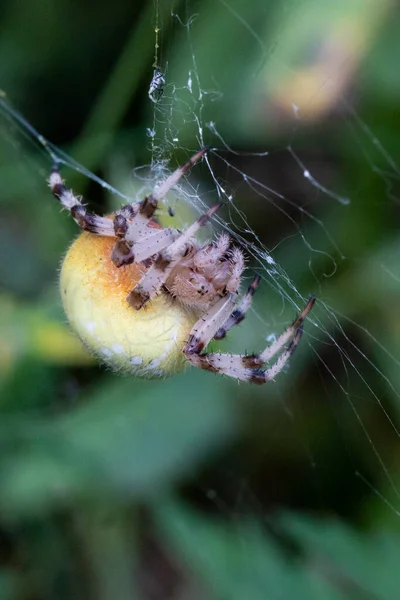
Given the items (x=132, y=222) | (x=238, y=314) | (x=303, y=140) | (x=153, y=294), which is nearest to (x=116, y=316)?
(x=153, y=294)

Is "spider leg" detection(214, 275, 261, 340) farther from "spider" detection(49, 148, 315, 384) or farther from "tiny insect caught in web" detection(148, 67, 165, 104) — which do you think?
"tiny insect caught in web" detection(148, 67, 165, 104)

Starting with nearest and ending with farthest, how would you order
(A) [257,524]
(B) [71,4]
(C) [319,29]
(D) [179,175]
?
(D) [179,175], (A) [257,524], (C) [319,29], (B) [71,4]

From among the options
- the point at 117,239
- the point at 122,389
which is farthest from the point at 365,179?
the point at 122,389

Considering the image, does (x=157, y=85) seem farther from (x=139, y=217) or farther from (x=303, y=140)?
(x=303, y=140)

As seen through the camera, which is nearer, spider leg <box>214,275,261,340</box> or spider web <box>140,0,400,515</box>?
spider leg <box>214,275,261,340</box>

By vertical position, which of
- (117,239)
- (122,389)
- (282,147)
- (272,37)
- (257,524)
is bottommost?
(122,389)

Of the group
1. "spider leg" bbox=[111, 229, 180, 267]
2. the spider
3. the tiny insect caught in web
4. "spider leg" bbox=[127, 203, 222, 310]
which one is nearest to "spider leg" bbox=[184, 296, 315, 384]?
the spider

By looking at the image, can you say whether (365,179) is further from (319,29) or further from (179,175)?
(179,175)

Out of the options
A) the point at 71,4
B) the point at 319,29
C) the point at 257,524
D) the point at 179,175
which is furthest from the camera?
the point at 71,4

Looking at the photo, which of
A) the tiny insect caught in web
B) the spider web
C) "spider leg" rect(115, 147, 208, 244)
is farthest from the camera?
the spider web
